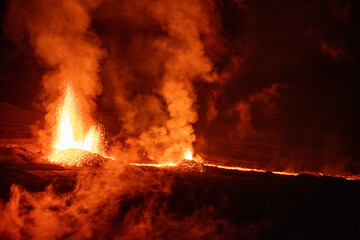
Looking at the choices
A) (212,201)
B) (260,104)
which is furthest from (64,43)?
(260,104)

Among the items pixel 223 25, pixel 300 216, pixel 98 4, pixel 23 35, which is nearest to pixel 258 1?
pixel 223 25

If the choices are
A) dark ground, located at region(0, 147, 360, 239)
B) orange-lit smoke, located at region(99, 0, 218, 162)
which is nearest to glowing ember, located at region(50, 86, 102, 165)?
orange-lit smoke, located at region(99, 0, 218, 162)

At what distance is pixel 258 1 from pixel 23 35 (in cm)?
1249

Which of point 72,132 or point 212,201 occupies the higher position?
point 72,132

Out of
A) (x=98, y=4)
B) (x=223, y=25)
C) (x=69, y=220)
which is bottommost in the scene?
(x=69, y=220)

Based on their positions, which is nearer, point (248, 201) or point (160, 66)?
point (248, 201)

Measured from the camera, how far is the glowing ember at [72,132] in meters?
11.5

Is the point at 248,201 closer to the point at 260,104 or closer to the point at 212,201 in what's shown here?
the point at 212,201

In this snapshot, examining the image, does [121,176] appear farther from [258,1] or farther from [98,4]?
[258,1]

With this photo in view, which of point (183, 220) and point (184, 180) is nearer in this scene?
point (183, 220)

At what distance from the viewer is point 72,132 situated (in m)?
12.1

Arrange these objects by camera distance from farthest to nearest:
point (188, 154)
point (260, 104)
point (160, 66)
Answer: point (260, 104), point (160, 66), point (188, 154)

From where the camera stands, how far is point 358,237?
653 cm

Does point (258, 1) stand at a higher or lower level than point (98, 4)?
higher
